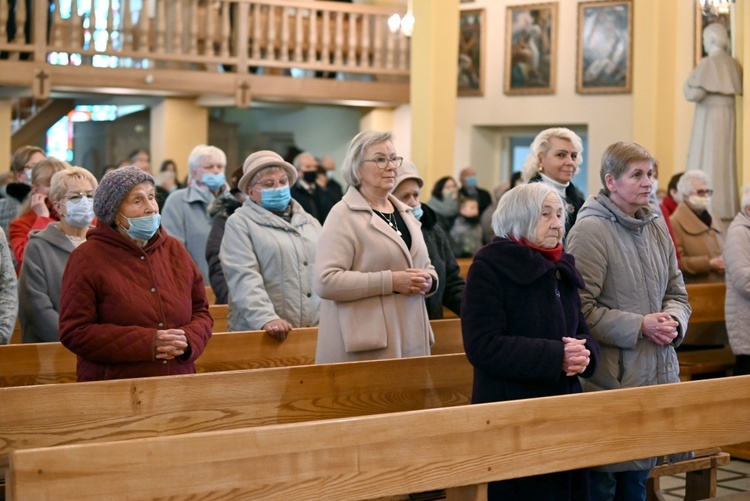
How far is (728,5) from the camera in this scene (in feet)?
40.0

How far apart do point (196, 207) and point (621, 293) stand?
3.38m

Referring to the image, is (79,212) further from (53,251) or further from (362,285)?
(362,285)

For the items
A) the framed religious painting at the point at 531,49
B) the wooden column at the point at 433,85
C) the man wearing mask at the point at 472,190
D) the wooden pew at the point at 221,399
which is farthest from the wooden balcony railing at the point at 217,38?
the wooden pew at the point at 221,399

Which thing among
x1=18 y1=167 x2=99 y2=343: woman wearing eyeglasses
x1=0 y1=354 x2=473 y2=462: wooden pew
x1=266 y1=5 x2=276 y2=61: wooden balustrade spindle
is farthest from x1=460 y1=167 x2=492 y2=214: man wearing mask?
x1=0 y1=354 x2=473 y2=462: wooden pew

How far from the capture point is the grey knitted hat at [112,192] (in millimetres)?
4246

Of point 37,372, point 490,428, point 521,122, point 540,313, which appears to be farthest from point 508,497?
point 521,122

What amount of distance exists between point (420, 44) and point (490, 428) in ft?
33.4

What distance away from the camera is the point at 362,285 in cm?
440

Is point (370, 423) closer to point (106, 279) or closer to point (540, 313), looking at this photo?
point (540, 313)

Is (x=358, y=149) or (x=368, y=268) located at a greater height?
(x=358, y=149)

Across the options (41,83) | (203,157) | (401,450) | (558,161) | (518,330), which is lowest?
(401,450)

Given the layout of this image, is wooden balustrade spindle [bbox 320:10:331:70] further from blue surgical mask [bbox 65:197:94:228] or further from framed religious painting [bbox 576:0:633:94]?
blue surgical mask [bbox 65:197:94:228]

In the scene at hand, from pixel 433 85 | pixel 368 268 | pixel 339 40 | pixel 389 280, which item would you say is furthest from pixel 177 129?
pixel 389 280

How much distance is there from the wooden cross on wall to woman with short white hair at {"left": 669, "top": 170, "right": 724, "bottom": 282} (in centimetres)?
808
